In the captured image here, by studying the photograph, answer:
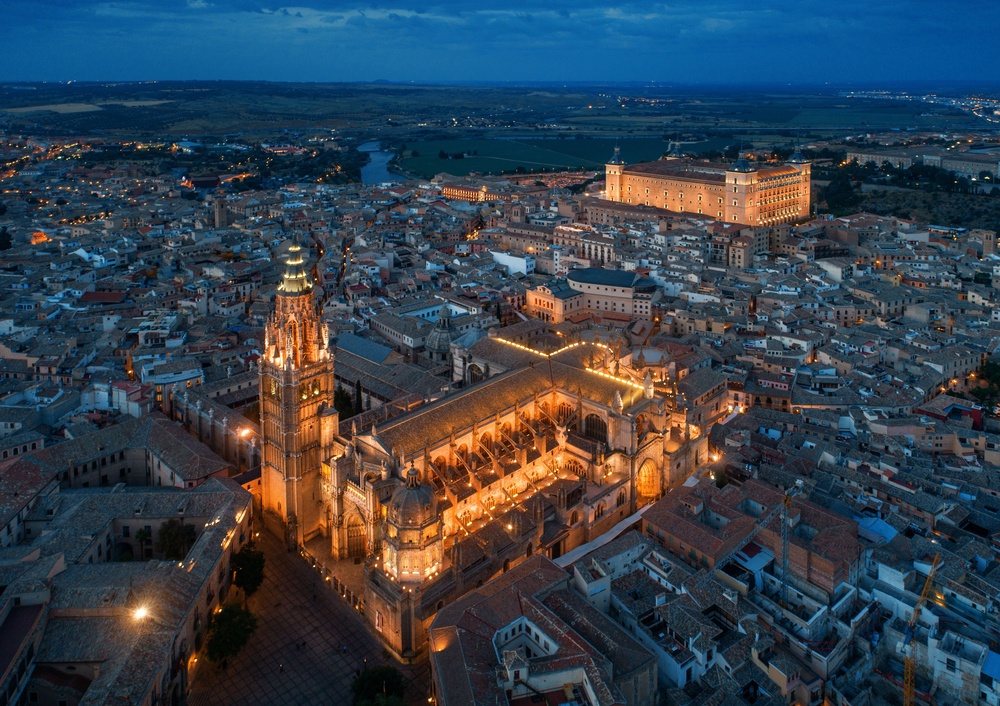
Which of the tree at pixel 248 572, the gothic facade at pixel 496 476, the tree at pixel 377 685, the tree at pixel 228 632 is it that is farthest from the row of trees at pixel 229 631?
the tree at pixel 377 685

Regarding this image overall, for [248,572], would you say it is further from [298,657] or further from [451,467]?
[451,467]

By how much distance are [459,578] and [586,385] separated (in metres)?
14.3

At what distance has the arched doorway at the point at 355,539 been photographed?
126 feet

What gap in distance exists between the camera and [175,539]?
126 ft

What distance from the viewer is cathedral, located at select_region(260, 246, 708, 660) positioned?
3409 cm

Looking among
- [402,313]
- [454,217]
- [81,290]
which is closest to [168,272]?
[81,290]

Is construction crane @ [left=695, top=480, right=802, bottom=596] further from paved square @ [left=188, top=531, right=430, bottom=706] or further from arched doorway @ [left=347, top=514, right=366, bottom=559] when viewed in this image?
arched doorway @ [left=347, top=514, right=366, bottom=559]

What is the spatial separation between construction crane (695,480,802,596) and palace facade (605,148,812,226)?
84.2 metres

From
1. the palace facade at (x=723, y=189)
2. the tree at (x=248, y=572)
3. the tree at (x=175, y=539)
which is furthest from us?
the palace facade at (x=723, y=189)

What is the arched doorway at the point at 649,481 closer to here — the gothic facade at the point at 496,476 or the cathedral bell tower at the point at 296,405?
the gothic facade at the point at 496,476

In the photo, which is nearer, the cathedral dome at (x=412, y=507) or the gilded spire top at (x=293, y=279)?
the cathedral dome at (x=412, y=507)

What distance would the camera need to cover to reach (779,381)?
185 feet

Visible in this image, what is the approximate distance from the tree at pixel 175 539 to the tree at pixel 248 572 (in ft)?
10.3

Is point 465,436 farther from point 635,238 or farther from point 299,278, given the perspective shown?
point 635,238
